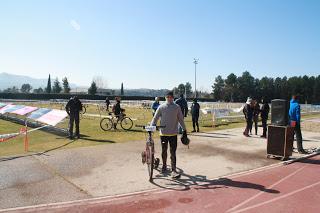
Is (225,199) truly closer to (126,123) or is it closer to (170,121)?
(170,121)

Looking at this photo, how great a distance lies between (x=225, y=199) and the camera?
263 inches

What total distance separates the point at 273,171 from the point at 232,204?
325 cm

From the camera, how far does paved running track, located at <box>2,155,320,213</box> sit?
20.2 feet

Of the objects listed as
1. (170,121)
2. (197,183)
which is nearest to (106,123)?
(170,121)

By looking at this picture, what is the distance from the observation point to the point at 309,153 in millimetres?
11828

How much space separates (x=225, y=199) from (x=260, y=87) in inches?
4616

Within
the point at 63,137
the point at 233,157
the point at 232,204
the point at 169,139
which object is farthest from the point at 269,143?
the point at 63,137

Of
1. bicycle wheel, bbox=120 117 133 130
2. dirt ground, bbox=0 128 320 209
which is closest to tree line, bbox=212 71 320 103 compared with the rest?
bicycle wheel, bbox=120 117 133 130

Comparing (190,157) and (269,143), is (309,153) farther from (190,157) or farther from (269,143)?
(190,157)

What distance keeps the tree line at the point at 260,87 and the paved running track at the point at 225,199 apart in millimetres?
100126

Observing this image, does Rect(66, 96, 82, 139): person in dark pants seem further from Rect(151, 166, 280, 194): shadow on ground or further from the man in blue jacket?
the man in blue jacket

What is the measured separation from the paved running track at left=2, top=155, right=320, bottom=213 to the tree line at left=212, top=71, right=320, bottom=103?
10013 cm

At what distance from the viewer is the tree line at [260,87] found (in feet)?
351

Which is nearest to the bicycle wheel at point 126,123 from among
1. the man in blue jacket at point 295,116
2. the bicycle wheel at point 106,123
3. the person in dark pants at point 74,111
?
the bicycle wheel at point 106,123
